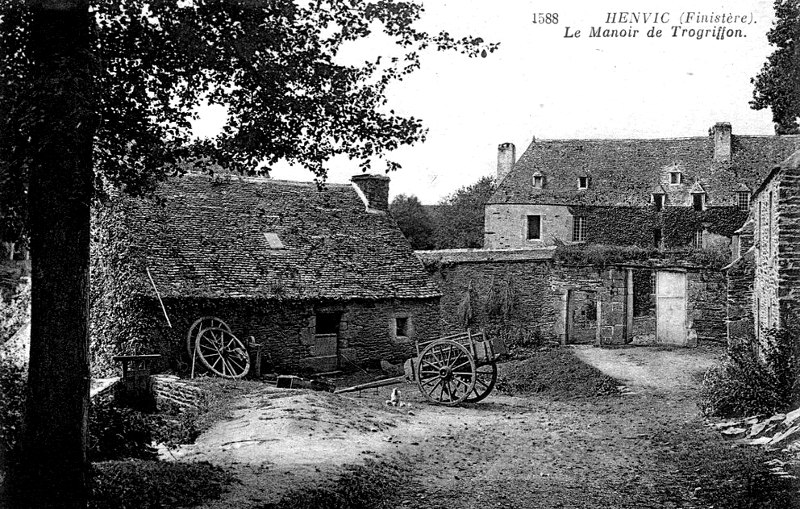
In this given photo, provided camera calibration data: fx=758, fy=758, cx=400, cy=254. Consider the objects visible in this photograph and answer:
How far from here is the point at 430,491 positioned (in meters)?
9.28

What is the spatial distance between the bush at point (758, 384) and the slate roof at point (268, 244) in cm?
1095

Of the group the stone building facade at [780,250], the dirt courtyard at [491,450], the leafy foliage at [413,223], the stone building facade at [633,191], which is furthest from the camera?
the leafy foliage at [413,223]

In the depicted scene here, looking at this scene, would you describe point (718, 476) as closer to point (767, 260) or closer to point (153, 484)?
point (153, 484)

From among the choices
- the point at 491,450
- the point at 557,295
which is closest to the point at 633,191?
the point at 557,295

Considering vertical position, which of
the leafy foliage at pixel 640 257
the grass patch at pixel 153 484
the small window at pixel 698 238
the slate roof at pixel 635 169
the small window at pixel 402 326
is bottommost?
the grass patch at pixel 153 484

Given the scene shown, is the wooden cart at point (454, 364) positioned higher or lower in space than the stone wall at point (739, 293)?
lower

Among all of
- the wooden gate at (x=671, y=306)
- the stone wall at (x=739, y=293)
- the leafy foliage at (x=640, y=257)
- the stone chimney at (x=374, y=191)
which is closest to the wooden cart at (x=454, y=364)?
the stone chimney at (x=374, y=191)

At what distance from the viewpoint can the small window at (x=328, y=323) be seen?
21.7m

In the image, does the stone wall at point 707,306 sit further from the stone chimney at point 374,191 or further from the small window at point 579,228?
the small window at point 579,228

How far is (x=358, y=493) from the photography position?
8789 millimetres

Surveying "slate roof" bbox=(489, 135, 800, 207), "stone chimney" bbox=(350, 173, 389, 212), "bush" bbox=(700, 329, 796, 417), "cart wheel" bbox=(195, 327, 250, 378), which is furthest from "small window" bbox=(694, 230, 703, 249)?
"cart wheel" bbox=(195, 327, 250, 378)

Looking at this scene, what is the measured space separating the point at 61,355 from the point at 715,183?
1486 inches

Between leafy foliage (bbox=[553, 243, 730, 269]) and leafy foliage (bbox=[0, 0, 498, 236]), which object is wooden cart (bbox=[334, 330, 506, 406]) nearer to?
leafy foliage (bbox=[0, 0, 498, 236])

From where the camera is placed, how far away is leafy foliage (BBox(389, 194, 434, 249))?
51625 millimetres
